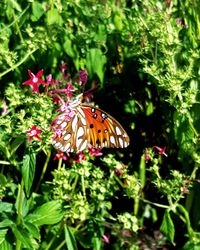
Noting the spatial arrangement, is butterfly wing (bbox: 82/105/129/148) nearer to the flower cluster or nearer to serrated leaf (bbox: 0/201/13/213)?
the flower cluster

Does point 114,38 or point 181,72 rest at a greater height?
point 114,38

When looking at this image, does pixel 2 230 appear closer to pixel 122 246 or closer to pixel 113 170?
pixel 113 170

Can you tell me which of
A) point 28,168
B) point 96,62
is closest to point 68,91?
point 28,168

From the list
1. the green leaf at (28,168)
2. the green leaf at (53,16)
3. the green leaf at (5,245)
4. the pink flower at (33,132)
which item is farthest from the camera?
the green leaf at (53,16)

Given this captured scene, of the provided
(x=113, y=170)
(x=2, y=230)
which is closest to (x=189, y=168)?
(x=113, y=170)

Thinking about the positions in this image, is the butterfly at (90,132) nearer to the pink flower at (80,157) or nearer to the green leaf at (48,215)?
the pink flower at (80,157)

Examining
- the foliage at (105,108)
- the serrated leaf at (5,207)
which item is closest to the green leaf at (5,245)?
the foliage at (105,108)
